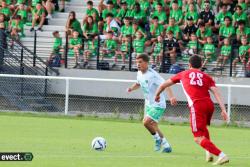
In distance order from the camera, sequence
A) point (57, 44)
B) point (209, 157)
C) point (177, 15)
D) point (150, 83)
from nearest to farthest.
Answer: point (209, 157) < point (150, 83) < point (177, 15) < point (57, 44)

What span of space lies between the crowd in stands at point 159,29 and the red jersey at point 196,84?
13.4 meters

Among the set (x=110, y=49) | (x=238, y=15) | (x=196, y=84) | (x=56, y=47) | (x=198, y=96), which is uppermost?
(x=238, y=15)

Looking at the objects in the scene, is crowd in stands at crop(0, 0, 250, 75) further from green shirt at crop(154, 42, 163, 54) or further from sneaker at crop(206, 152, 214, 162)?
sneaker at crop(206, 152, 214, 162)

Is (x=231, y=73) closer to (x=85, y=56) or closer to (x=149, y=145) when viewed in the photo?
(x=85, y=56)

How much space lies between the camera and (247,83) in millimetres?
30344

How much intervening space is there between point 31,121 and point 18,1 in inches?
403

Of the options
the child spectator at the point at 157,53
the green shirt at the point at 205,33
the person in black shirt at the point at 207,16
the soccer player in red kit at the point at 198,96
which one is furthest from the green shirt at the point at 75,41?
the soccer player in red kit at the point at 198,96

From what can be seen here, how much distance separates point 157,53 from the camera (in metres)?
31.2

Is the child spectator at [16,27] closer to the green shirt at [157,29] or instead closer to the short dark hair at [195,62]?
the green shirt at [157,29]

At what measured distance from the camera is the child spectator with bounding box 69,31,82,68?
32438 mm

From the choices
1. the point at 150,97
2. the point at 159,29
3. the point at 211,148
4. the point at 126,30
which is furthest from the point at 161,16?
the point at 211,148

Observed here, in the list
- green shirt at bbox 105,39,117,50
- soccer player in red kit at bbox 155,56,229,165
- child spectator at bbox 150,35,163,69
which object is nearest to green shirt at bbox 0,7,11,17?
green shirt at bbox 105,39,117,50

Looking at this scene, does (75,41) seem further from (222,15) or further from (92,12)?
(222,15)

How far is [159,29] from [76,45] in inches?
114
